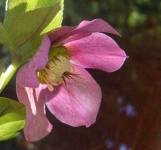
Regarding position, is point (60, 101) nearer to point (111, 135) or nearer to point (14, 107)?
point (14, 107)

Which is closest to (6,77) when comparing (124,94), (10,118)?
(10,118)

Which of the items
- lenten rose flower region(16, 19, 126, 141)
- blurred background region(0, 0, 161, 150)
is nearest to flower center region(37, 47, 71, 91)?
lenten rose flower region(16, 19, 126, 141)

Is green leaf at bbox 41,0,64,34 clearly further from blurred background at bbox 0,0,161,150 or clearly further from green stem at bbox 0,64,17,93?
blurred background at bbox 0,0,161,150

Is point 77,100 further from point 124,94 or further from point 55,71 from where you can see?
point 124,94

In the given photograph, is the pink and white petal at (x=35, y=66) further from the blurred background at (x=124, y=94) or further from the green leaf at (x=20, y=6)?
the blurred background at (x=124, y=94)

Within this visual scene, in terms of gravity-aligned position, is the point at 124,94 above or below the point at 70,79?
below

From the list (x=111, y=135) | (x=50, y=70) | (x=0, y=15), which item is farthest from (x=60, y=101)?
(x=111, y=135)

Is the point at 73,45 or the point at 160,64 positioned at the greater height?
the point at 73,45
